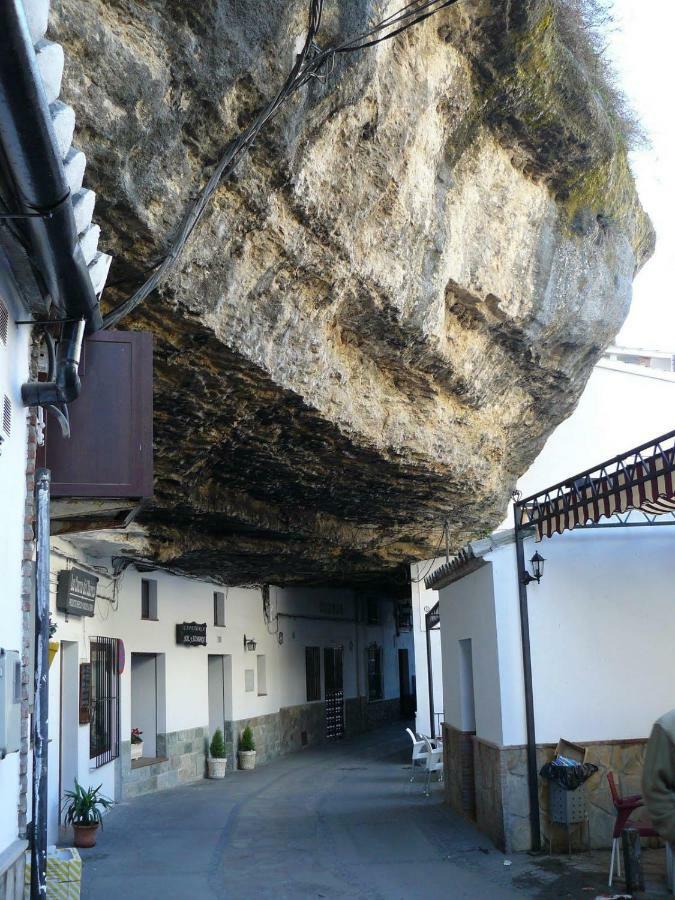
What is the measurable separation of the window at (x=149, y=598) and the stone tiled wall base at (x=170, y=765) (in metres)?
1.96

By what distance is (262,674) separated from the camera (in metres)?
19.2

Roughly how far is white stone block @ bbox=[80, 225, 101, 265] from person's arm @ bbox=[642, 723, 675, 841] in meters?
3.40

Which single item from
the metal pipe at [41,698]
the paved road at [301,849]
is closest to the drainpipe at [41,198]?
the metal pipe at [41,698]

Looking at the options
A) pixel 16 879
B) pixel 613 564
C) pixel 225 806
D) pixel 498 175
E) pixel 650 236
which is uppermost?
pixel 650 236

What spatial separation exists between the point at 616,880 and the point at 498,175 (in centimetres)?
691

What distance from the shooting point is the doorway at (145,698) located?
14.3 m

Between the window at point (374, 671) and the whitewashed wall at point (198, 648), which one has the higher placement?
the whitewashed wall at point (198, 648)

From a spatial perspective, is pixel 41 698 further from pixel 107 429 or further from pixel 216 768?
pixel 216 768

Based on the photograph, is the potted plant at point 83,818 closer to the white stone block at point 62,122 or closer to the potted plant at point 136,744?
the potted plant at point 136,744

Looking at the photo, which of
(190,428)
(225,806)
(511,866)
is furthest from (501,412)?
(225,806)

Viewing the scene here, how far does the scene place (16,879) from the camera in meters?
4.13

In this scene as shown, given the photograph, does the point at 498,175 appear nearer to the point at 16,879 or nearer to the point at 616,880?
the point at 616,880

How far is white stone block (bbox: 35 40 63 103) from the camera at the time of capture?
10.2 feet

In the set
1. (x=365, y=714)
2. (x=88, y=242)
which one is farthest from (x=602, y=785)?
(x=365, y=714)
